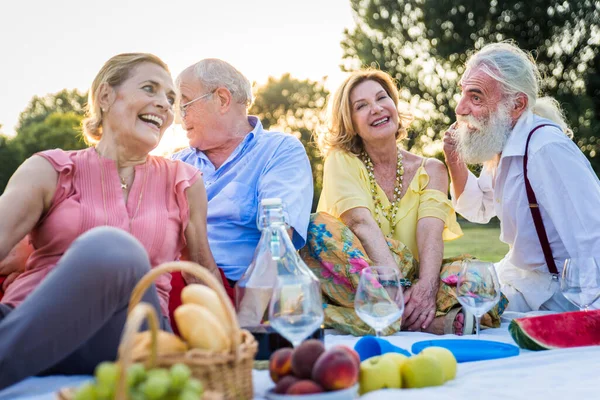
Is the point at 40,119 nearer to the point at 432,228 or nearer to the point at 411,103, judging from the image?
the point at 411,103

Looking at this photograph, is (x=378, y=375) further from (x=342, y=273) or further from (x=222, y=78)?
(x=222, y=78)

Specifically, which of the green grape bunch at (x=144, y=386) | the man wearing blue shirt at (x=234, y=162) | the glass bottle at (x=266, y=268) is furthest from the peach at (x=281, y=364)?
the man wearing blue shirt at (x=234, y=162)

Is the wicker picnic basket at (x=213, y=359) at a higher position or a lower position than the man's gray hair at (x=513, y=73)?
lower

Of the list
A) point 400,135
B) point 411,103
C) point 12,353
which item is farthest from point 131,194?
point 411,103

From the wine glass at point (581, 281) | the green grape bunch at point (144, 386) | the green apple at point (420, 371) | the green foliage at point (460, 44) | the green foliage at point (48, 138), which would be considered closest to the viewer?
the green grape bunch at point (144, 386)

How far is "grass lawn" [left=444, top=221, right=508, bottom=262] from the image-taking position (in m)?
15.0

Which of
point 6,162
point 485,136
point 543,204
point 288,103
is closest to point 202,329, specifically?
point 543,204

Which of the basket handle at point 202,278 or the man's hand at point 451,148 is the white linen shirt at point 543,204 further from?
the basket handle at point 202,278

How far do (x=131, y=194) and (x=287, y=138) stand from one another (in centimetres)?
A: 152

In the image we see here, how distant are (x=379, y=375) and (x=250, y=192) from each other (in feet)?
6.81

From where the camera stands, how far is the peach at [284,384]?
7.78ft

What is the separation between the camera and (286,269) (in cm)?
322

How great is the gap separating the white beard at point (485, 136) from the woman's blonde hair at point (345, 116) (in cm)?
54

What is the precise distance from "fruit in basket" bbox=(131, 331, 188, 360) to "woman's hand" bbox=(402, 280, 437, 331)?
2.57 m
